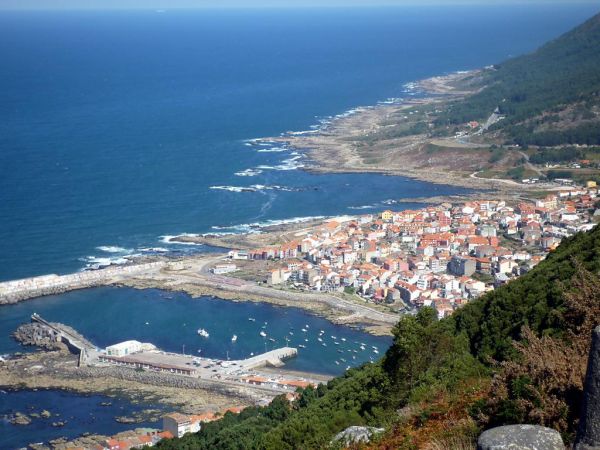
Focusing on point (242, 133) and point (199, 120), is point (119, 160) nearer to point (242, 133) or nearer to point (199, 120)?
point (242, 133)

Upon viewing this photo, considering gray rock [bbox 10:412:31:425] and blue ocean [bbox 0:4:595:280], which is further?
blue ocean [bbox 0:4:595:280]

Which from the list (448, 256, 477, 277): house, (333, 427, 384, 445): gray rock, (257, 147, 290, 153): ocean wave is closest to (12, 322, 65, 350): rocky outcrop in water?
(448, 256, 477, 277): house

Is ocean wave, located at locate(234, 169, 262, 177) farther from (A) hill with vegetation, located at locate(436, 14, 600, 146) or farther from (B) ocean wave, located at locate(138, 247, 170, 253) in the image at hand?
(A) hill with vegetation, located at locate(436, 14, 600, 146)

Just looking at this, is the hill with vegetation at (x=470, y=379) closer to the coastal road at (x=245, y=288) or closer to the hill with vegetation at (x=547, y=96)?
the coastal road at (x=245, y=288)

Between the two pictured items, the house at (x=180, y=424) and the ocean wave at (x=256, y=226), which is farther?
the ocean wave at (x=256, y=226)

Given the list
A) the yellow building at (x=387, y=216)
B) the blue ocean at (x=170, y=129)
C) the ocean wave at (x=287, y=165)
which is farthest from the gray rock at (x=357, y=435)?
the ocean wave at (x=287, y=165)

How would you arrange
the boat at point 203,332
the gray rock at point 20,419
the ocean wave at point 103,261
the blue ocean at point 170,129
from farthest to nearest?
the blue ocean at point 170,129 < the ocean wave at point 103,261 < the boat at point 203,332 < the gray rock at point 20,419

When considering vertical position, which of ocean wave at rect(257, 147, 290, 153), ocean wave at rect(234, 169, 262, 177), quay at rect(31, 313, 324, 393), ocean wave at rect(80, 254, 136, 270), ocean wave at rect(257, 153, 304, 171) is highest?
ocean wave at rect(257, 147, 290, 153)
